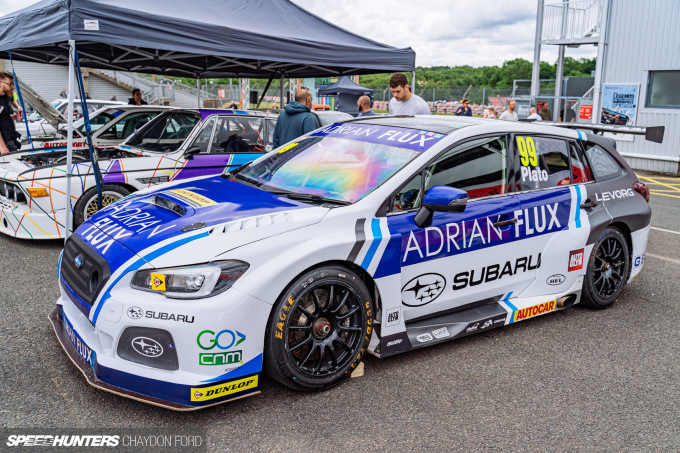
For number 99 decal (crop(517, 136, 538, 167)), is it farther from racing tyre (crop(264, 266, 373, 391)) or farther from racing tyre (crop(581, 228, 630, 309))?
racing tyre (crop(264, 266, 373, 391))

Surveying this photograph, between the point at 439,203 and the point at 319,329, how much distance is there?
1008 millimetres

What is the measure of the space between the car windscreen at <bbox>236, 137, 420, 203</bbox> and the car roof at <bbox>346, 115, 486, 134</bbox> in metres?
0.35

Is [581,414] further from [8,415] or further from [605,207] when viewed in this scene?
[8,415]

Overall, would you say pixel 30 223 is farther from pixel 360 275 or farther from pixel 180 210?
pixel 360 275

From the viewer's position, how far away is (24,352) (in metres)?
3.47

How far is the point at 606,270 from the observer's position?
459cm

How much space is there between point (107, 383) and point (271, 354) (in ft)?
2.67

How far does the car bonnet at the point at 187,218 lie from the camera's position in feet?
9.53

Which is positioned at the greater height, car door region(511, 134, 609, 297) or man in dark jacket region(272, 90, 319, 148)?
man in dark jacket region(272, 90, 319, 148)

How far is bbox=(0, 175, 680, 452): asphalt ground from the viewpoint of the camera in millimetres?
2764

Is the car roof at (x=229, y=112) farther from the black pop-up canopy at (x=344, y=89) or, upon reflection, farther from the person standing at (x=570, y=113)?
the black pop-up canopy at (x=344, y=89)

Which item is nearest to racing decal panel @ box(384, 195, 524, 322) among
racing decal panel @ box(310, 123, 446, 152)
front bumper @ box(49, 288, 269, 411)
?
racing decal panel @ box(310, 123, 446, 152)

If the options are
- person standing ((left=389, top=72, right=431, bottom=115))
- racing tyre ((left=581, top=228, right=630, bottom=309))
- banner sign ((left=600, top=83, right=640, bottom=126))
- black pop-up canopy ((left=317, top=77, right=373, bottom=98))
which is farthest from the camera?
black pop-up canopy ((left=317, top=77, right=373, bottom=98))

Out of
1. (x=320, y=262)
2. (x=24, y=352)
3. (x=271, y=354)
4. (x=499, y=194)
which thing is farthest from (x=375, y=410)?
(x=24, y=352)
